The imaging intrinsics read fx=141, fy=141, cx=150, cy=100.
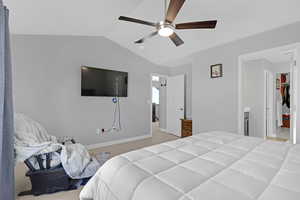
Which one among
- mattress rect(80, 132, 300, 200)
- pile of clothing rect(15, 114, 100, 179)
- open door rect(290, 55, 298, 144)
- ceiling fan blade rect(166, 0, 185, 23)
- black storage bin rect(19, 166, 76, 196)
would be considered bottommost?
black storage bin rect(19, 166, 76, 196)

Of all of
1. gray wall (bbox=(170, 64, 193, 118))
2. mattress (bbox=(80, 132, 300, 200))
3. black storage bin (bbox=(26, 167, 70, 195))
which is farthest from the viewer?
gray wall (bbox=(170, 64, 193, 118))

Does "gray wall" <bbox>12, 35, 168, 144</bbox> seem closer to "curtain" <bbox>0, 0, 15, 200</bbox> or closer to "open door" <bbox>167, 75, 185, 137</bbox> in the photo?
"open door" <bbox>167, 75, 185, 137</bbox>

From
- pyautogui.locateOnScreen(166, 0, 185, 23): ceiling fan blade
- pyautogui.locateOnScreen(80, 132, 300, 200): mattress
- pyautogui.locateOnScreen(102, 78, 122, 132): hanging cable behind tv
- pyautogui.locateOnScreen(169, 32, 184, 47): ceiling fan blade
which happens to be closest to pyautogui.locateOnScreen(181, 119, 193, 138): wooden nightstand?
pyautogui.locateOnScreen(102, 78, 122, 132): hanging cable behind tv

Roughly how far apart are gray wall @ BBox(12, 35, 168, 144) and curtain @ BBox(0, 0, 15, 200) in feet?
5.67

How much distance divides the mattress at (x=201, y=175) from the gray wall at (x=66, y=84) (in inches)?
95.7

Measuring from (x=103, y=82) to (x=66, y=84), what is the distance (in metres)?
0.80

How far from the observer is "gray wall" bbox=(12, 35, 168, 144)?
273 cm

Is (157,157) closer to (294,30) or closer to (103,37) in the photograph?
(294,30)

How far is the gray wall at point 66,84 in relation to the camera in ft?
8.96

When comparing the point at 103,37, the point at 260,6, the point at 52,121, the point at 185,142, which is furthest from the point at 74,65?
the point at 260,6

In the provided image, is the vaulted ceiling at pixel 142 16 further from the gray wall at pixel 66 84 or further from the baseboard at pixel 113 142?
the baseboard at pixel 113 142

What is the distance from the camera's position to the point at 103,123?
3631 mm

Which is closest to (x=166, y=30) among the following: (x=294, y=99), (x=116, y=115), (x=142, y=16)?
(x=142, y=16)

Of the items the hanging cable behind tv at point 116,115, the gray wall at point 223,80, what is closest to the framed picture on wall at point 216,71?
the gray wall at point 223,80
